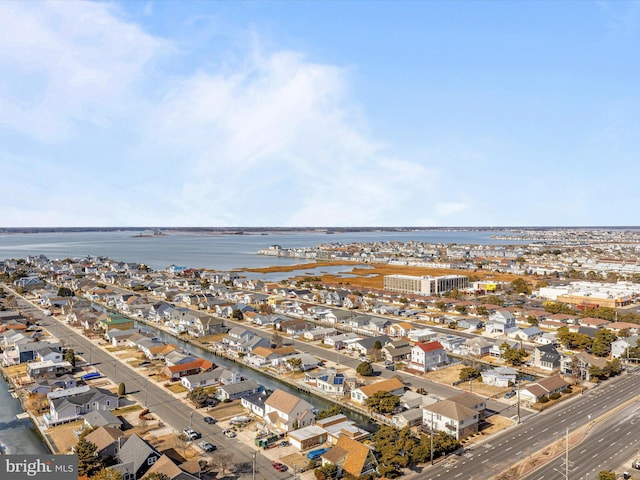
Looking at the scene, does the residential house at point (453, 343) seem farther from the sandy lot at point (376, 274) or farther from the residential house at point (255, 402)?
the sandy lot at point (376, 274)

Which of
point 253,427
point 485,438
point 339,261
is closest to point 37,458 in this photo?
point 253,427

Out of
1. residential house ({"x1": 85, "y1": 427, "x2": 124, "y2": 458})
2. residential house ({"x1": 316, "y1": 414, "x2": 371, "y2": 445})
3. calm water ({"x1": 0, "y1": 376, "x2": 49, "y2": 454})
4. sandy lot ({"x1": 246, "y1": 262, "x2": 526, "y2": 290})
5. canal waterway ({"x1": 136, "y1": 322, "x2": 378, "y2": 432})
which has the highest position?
sandy lot ({"x1": 246, "y1": 262, "x2": 526, "y2": 290})

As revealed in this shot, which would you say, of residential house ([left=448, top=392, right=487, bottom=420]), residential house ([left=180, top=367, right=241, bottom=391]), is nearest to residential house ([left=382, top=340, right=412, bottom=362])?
residential house ([left=448, top=392, right=487, bottom=420])

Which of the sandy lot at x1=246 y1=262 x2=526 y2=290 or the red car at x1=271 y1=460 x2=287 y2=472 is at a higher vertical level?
the sandy lot at x1=246 y1=262 x2=526 y2=290

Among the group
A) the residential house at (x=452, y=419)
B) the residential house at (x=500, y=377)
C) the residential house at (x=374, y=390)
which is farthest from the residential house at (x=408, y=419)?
the residential house at (x=500, y=377)

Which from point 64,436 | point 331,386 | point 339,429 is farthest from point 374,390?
point 64,436

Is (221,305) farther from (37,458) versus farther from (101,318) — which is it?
(37,458)

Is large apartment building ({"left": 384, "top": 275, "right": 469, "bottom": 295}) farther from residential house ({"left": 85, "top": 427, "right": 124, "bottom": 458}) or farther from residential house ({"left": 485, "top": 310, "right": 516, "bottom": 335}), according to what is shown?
residential house ({"left": 85, "top": 427, "right": 124, "bottom": 458})
